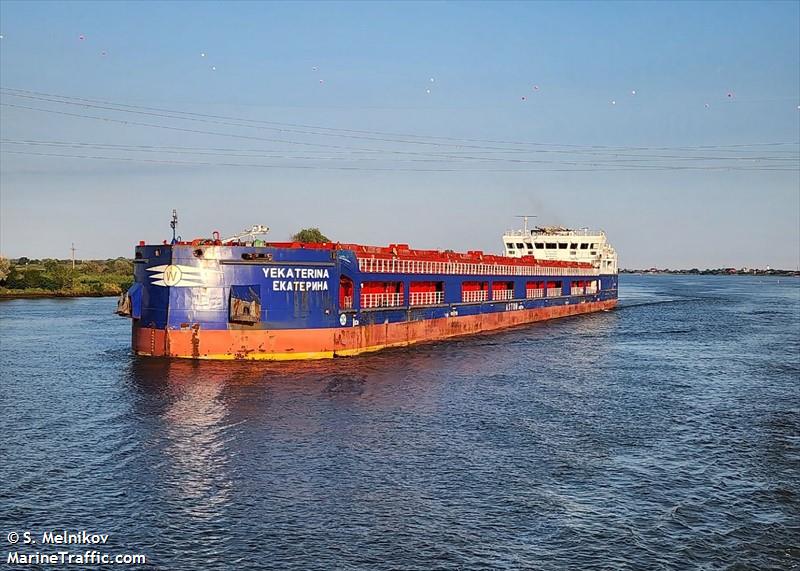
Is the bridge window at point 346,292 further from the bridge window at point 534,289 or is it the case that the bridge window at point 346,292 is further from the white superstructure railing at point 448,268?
the bridge window at point 534,289

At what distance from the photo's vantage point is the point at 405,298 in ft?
155

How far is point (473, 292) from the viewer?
5850 cm

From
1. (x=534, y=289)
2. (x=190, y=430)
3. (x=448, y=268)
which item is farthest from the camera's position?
(x=534, y=289)

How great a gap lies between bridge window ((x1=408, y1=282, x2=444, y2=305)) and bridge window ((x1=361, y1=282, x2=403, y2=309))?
1.11m

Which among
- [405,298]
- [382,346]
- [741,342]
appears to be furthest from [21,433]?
[741,342]

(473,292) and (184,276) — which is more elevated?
(184,276)

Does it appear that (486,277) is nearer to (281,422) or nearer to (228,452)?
(281,422)

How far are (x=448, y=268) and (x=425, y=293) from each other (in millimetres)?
4124

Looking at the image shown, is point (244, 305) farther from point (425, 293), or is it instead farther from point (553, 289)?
point (553, 289)

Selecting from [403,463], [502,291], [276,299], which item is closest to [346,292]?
[276,299]

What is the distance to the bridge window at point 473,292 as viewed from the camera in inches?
2260

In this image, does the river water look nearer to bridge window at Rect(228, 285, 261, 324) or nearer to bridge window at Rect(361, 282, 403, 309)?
bridge window at Rect(228, 285, 261, 324)

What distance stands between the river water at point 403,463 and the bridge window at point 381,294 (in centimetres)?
522

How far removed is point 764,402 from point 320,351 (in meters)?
21.3
